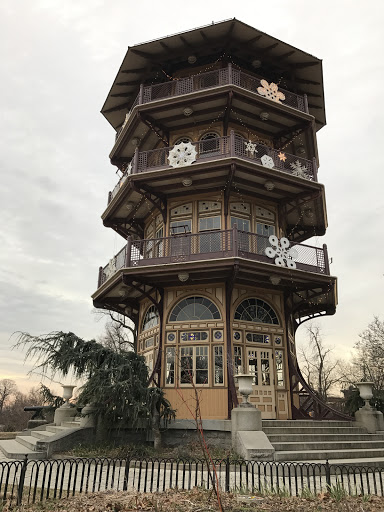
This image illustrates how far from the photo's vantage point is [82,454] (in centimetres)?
1266

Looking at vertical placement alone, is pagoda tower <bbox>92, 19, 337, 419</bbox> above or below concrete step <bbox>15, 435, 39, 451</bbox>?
above

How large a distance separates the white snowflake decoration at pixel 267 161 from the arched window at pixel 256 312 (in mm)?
5466

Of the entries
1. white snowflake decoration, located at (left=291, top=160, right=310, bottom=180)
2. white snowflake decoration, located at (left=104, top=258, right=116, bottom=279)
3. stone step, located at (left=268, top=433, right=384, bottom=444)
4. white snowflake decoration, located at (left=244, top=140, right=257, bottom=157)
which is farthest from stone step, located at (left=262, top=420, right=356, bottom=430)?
white snowflake decoration, located at (left=244, top=140, right=257, bottom=157)

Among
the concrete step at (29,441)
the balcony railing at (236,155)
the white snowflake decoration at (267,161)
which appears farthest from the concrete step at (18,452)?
the white snowflake decoration at (267,161)

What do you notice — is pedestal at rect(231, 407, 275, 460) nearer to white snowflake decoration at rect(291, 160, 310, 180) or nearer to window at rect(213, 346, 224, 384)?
window at rect(213, 346, 224, 384)

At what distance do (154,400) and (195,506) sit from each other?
7.65 meters

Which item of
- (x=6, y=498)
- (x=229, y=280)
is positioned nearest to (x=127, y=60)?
(x=229, y=280)

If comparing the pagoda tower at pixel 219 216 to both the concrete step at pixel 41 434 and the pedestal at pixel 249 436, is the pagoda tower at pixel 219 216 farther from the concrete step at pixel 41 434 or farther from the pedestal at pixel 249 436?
the concrete step at pixel 41 434

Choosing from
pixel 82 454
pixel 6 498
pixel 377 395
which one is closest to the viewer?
pixel 6 498

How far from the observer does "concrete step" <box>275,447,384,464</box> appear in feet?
38.9

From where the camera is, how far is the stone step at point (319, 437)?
13359mm

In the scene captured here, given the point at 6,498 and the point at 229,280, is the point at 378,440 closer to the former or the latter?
the point at 229,280

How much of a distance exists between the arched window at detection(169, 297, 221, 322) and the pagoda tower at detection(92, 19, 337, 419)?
0.06 metres

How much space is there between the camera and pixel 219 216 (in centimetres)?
1816
